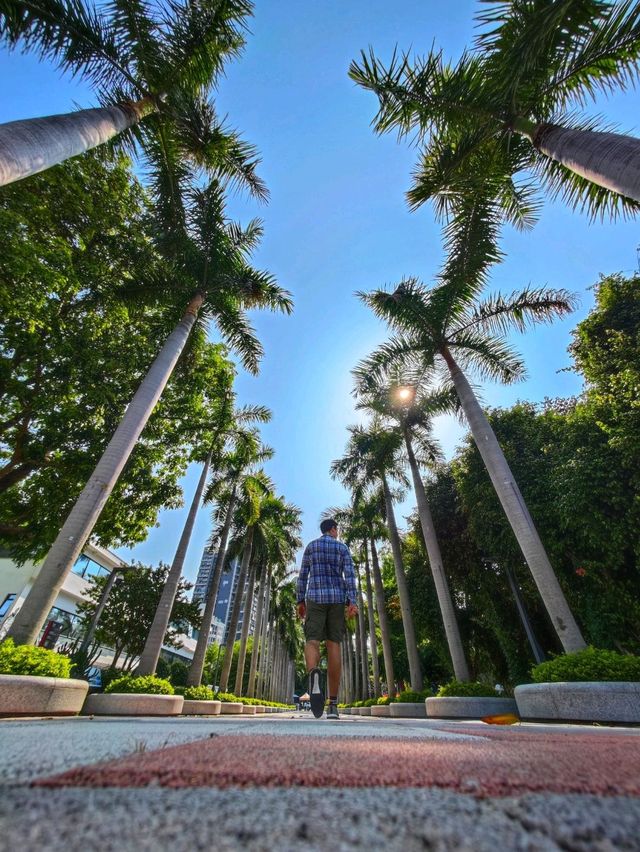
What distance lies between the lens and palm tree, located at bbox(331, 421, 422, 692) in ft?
47.6

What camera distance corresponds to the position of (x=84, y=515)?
235 inches

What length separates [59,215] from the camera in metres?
8.36

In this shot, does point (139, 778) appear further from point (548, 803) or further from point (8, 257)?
point (8, 257)

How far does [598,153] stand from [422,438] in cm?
1268

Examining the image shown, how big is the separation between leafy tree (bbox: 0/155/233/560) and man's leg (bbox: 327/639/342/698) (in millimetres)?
7589

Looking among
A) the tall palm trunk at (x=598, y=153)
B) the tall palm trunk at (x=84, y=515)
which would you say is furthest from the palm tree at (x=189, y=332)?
the tall palm trunk at (x=598, y=153)

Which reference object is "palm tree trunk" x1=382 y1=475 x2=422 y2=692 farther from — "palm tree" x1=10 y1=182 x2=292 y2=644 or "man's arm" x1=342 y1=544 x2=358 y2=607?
"man's arm" x1=342 y1=544 x2=358 y2=607

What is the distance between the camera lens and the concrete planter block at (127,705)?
662 centimetres

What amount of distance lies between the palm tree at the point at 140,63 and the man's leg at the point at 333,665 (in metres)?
6.62

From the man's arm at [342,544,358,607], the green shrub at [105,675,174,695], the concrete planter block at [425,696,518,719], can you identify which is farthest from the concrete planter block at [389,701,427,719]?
the man's arm at [342,544,358,607]

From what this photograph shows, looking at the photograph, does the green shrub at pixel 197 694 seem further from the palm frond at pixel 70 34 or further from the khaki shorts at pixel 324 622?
the palm frond at pixel 70 34

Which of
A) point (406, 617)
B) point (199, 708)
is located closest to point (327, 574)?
point (199, 708)

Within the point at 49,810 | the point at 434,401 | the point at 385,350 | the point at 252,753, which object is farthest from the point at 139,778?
the point at 434,401

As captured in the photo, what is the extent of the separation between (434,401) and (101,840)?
48.8ft
